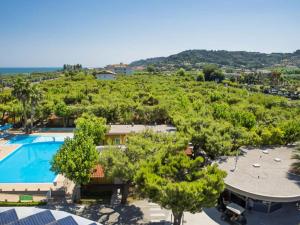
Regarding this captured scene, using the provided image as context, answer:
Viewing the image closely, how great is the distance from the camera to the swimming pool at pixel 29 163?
2855cm

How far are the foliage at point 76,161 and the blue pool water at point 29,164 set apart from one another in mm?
6975

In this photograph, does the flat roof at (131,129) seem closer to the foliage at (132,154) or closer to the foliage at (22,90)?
the foliage at (132,154)

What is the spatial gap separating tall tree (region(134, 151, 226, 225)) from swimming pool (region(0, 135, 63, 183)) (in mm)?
13945

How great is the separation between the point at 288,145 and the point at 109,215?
21.7 meters

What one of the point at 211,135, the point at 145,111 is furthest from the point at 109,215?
the point at 145,111

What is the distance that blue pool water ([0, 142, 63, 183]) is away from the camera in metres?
28.5

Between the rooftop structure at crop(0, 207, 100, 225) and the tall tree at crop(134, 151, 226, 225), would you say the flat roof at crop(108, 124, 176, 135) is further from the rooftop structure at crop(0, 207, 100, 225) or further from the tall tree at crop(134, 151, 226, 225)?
the rooftop structure at crop(0, 207, 100, 225)

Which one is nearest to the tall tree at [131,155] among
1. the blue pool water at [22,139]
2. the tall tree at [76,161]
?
the tall tree at [76,161]

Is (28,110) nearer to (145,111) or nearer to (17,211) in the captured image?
→ (145,111)

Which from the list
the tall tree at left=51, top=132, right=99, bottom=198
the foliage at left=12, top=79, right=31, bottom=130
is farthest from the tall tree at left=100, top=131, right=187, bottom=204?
the foliage at left=12, top=79, right=31, bottom=130

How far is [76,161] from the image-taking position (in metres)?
21.0

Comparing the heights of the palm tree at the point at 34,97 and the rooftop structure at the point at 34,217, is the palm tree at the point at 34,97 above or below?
above

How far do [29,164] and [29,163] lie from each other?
0.35 m

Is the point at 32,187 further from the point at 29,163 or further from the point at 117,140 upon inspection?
the point at 117,140
